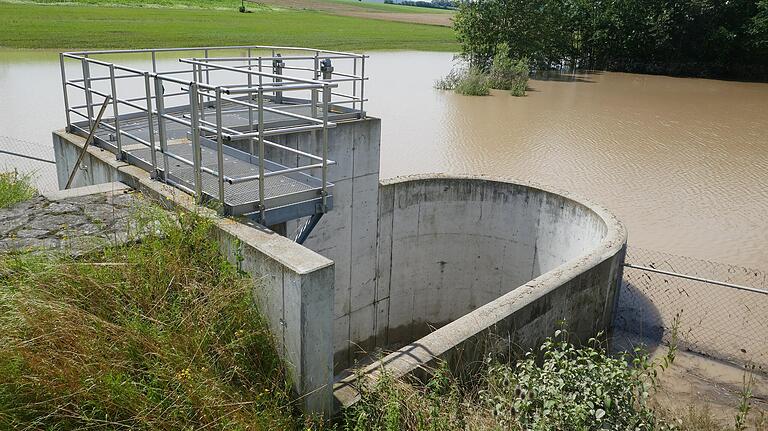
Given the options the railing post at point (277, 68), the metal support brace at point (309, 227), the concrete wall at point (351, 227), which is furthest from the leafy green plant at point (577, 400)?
the railing post at point (277, 68)

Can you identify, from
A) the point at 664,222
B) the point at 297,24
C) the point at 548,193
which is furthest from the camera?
the point at 297,24

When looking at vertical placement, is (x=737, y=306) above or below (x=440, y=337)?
below

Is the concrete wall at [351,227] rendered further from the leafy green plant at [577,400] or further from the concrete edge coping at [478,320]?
the leafy green plant at [577,400]

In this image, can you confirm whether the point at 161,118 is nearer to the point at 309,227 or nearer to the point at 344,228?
the point at 309,227

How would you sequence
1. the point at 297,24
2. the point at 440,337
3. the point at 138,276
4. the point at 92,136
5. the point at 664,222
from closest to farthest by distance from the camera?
the point at 138,276, the point at 440,337, the point at 92,136, the point at 664,222, the point at 297,24

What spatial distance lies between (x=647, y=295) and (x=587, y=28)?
36476 millimetres

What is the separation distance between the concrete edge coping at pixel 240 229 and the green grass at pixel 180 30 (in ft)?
105

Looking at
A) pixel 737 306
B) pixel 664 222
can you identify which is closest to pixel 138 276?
pixel 737 306

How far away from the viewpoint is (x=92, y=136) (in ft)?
→ 24.0

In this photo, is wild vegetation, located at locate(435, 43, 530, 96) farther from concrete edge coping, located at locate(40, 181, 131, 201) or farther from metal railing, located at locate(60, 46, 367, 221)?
concrete edge coping, located at locate(40, 181, 131, 201)

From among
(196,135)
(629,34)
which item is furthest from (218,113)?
(629,34)

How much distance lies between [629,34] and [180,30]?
3193 cm

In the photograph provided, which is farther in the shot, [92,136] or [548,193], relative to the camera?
[548,193]

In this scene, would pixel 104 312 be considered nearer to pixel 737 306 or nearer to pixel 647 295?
pixel 647 295
